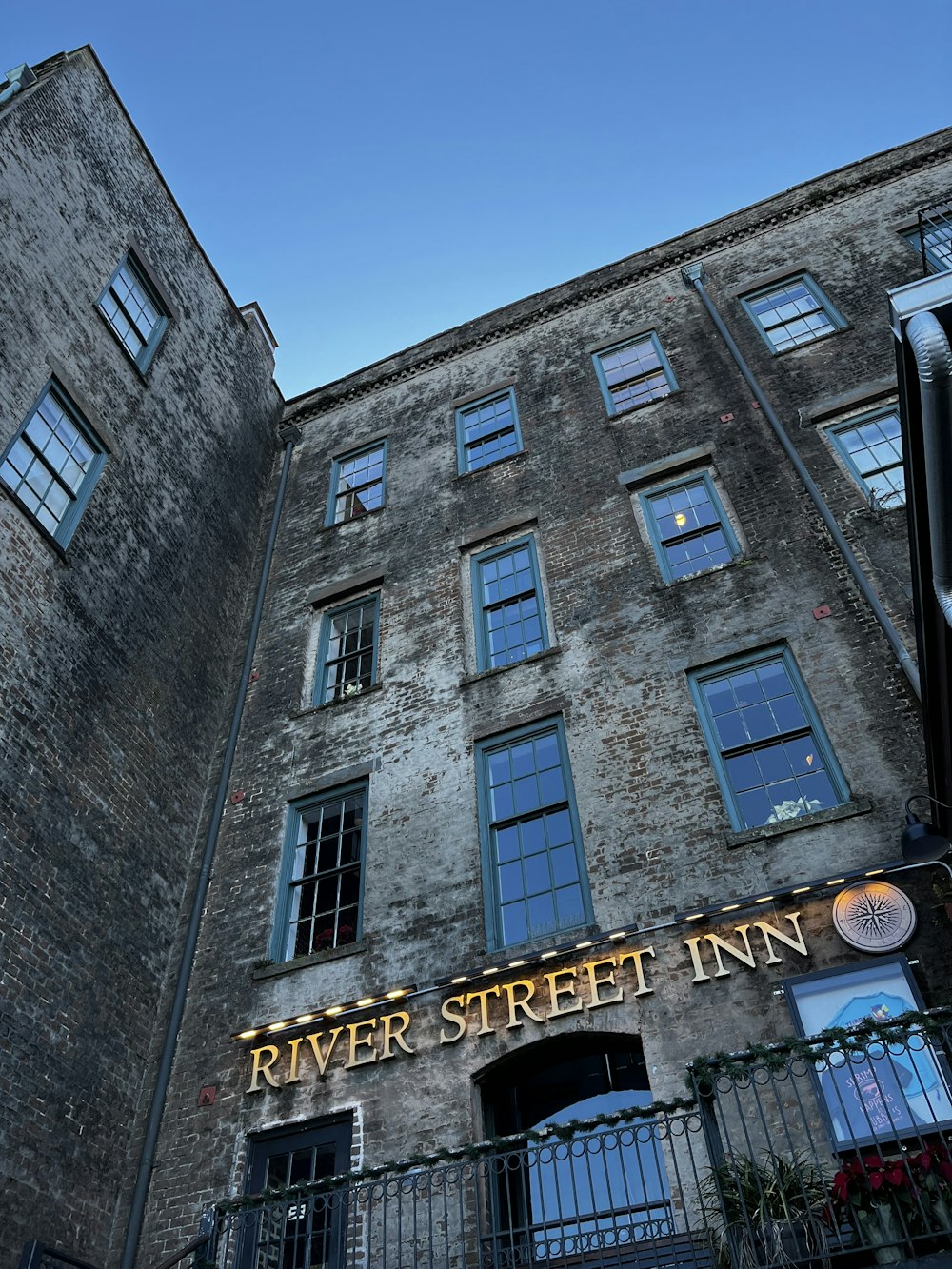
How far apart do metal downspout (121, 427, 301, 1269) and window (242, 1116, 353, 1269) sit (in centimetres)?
111

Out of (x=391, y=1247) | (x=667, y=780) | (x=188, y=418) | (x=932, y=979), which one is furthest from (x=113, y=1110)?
(x=188, y=418)

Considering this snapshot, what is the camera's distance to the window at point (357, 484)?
1777 cm

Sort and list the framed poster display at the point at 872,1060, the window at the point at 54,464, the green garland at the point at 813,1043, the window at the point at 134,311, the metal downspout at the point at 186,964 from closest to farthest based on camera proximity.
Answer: the green garland at the point at 813,1043, the framed poster display at the point at 872,1060, the metal downspout at the point at 186,964, the window at the point at 54,464, the window at the point at 134,311

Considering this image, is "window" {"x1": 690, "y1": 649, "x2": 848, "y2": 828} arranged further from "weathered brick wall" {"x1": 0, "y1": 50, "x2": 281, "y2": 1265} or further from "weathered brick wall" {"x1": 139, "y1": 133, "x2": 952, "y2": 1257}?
"weathered brick wall" {"x1": 0, "y1": 50, "x2": 281, "y2": 1265}

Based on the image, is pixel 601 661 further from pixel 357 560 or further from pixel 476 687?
pixel 357 560

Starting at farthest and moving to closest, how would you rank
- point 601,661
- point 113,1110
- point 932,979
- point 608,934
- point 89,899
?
point 601,661
point 89,899
point 113,1110
point 608,934
point 932,979

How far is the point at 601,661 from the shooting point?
12367 millimetres

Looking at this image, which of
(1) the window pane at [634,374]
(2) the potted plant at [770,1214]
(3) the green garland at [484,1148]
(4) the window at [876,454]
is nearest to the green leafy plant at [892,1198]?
(2) the potted plant at [770,1214]

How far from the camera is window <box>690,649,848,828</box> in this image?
1030cm

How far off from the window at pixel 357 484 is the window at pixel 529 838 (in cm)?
655

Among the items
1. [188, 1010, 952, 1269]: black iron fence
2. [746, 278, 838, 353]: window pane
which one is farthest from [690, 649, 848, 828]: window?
[746, 278, 838, 353]: window pane

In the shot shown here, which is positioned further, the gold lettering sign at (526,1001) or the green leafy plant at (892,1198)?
the gold lettering sign at (526,1001)

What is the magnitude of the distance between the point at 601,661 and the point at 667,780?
203cm

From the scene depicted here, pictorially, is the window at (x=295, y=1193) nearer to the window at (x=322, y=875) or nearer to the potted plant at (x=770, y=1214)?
the window at (x=322, y=875)
